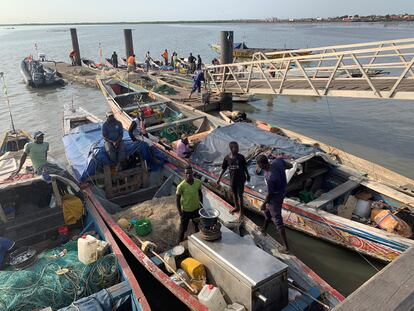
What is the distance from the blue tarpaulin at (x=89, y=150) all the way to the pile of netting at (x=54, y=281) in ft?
9.04

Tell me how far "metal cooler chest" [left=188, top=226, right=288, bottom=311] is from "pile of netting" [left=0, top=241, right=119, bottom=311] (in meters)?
1.90

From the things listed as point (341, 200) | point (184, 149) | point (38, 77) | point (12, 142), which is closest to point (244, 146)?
point (184, 149)

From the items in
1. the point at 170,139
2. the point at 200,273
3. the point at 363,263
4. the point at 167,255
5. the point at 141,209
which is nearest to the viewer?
the point at 200,273

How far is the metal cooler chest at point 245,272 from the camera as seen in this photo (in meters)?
4.82

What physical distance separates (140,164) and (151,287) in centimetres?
367

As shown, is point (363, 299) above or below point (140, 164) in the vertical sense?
above

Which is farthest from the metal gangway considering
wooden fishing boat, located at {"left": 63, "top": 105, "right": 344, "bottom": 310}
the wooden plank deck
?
the wooden plank deck

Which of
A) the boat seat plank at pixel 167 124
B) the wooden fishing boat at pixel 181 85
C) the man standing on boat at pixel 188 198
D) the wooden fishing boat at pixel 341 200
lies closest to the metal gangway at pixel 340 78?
the wooden fishing boat at pixel 181 85

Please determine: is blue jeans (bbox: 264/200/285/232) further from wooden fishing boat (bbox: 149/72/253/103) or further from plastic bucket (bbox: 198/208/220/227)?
wooden fishing boat (bbox: 149/72/253/103)

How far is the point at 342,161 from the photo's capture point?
10.5 m

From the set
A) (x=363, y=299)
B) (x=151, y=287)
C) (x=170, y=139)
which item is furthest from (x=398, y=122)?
(x=363, y=299)

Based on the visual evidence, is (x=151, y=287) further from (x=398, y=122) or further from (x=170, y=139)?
(x=398, y=122)

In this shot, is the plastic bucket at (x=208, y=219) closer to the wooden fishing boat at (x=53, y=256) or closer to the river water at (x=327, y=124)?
the wooden fishing boat at (x=53, y=256)

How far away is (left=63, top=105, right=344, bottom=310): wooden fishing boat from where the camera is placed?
540cm
